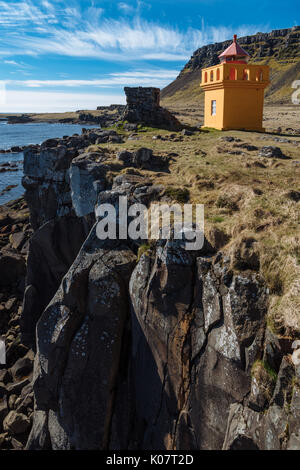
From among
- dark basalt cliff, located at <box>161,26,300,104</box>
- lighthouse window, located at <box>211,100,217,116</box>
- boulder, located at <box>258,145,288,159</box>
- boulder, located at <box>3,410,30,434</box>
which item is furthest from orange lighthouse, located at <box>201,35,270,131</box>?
dark basalt cliff, located at <box>161,26,300,104</box>

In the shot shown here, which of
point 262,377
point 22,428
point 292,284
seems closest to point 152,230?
point 292,284

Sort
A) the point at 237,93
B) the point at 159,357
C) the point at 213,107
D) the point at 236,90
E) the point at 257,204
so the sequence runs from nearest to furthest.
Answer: the point at 159,357 → the point at 257,204 → the point at 236,90 → the point at 237,93 → the point at 213,107

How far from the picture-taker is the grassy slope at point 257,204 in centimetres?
793

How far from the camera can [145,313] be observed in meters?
10.6

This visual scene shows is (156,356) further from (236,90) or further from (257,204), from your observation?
(236,90)

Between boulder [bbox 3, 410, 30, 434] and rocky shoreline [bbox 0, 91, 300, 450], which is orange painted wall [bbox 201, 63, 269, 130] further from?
boulder [bbox 3, 410, 30, 434]

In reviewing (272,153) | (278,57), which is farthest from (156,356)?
(278,57)

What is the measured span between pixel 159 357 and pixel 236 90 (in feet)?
99.4

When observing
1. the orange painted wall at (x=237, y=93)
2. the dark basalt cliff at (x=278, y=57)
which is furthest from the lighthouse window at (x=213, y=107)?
the dark basalt cliff at (x=278, y=57)

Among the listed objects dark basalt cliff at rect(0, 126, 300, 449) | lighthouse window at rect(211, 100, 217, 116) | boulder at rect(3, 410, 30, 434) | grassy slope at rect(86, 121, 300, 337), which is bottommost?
boulder at rect(3, 410, 30, 434)

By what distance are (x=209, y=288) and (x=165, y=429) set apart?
4.47 metres

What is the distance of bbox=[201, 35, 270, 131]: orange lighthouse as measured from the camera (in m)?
32.3

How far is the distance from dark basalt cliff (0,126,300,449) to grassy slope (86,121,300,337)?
52 centimetres

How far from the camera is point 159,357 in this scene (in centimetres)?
1010
